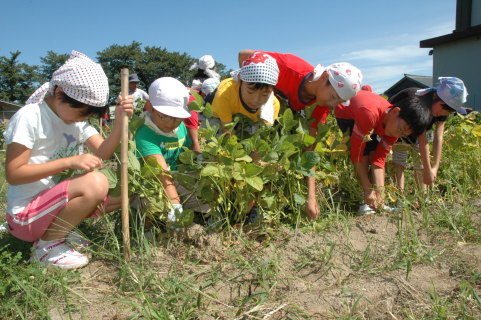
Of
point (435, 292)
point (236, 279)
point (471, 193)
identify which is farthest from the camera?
point (471, 193)

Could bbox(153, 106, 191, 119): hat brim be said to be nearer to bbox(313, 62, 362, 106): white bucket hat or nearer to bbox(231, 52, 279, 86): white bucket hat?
bbox(231, 52, 279, 86): white bucket hat

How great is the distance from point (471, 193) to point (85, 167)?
8.56ft

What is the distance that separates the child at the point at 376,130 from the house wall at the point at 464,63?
20.6 ft

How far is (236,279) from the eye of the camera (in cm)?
151

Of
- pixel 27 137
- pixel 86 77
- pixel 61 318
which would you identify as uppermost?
pixel 86 77

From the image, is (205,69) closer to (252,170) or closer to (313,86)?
(313,86)

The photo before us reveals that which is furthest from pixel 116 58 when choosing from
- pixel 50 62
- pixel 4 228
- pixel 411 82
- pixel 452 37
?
pixel 4 228

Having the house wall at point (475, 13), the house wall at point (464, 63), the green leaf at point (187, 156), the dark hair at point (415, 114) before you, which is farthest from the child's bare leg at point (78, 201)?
the house wall at point (475, 13)

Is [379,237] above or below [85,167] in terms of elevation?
below

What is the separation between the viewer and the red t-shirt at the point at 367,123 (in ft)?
7.86

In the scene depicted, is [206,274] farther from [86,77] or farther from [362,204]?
[362,204]

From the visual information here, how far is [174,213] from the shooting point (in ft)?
5.76

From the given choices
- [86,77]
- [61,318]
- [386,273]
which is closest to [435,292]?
[386,273]

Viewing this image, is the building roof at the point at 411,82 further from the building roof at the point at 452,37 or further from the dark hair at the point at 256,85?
the dark hair at the point at 256,85
